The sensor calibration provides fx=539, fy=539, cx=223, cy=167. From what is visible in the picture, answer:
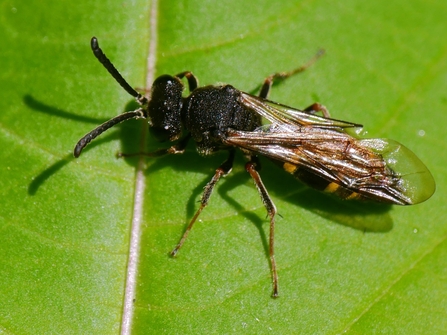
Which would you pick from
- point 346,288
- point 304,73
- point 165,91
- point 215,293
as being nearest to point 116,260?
point 215,293

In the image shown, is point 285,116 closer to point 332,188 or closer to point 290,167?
point 290,167

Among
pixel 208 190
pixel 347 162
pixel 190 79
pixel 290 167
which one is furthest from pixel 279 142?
pixel 190 79

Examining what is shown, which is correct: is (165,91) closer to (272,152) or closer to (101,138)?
(101,138)

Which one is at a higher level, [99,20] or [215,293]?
[99,20]

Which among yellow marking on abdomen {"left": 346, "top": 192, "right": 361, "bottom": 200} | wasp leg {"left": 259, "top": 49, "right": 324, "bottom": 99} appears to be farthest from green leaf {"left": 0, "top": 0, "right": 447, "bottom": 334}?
yellow marking on abdomen {"left": 346, "top": 192, "right": 361, "bottom": 200}

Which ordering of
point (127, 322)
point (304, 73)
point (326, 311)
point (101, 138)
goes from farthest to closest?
point (304, 73), point (101, 138), point (326, 311), point (127, 322)

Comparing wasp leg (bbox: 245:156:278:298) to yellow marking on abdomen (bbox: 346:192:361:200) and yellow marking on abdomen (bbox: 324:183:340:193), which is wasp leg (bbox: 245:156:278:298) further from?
yellow marking on abdomen (bbox: 346:192:361:200)

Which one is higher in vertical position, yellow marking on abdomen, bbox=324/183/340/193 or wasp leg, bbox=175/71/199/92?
wasp leg, bbox=175/71/199/92
